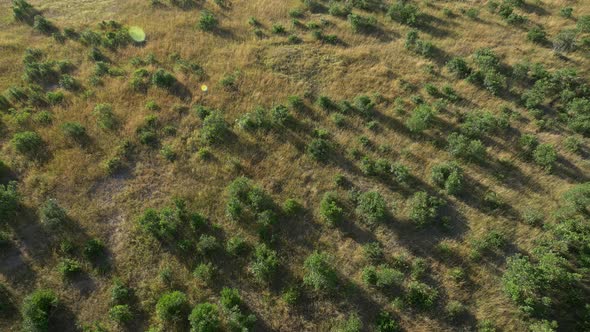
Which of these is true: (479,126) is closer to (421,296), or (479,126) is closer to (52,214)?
(421,296)

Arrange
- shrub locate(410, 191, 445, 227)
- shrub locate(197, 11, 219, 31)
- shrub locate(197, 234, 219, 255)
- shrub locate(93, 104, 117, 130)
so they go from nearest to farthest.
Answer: shrub locate(197, 234, 219, 255)
shrub locate(410, 191, 445, 227)
shrub locate(93, 104, 117, 130)
shrub locate(197, 11, 219, 31)

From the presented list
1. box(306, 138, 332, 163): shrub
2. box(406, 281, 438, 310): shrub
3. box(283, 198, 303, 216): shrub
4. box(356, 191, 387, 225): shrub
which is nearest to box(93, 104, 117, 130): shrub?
box(283, 198, 303, 216): shrub

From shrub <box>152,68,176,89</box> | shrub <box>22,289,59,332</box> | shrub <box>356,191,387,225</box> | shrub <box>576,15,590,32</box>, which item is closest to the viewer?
shrub <box>22,289,59,332</box>

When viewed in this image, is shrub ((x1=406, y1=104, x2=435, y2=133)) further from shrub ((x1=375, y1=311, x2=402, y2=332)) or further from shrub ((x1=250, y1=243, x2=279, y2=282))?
shrub ((x1=250, y1=243, x2=279, y2=282))

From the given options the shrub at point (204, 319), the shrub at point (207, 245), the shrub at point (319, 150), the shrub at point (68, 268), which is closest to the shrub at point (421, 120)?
the shrub at point (319, 150)

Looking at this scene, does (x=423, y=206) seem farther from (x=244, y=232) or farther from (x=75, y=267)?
(x=75, y=267)

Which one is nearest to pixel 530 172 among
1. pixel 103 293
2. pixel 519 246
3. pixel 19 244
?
pixel 519 246
